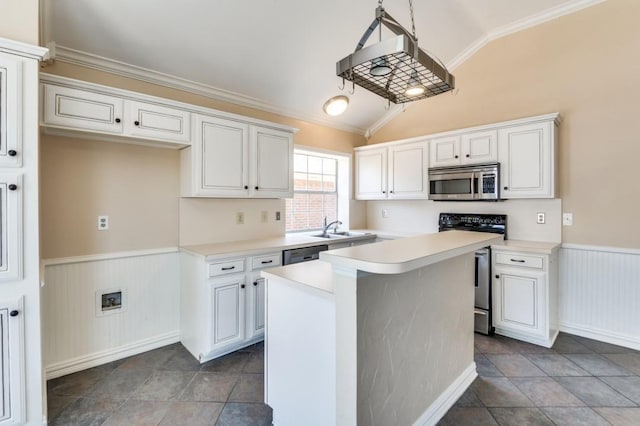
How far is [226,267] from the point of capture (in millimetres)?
2604

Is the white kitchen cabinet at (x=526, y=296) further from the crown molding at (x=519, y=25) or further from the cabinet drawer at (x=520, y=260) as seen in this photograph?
the crown molding at (x=519, y=25)

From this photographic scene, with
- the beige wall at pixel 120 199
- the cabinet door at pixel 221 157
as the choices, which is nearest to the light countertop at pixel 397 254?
the cabinet door at pixel 221 157

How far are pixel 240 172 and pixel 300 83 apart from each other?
1.24m

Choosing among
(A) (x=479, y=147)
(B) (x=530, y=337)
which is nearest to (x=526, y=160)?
(A) (x=479, y=147)

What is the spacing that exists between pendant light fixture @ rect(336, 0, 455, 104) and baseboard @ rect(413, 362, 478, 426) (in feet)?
6.00

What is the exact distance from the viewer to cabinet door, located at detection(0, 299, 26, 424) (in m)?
1.64

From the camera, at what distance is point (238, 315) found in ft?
8.86

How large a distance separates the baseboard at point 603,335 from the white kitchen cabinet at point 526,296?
159 millimetres

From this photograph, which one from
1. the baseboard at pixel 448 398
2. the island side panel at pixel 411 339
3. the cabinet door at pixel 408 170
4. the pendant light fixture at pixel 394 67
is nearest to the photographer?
the pendant light fixture at pixel 394 67

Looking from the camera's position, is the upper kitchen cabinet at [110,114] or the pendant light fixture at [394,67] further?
the upper kitchen cabinet at [110,114]

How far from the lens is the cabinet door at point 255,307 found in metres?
2.78

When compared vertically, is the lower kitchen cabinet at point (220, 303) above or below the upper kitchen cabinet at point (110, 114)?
below

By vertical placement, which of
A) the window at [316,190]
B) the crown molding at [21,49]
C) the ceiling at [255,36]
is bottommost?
the window at [316,190]

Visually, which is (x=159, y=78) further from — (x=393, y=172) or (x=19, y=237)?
(x=393, y=172)
